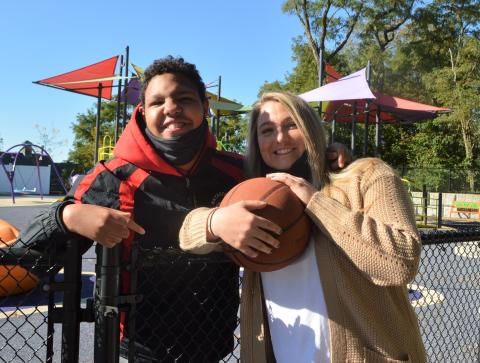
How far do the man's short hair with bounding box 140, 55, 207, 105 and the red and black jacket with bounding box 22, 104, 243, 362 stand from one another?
11.5 inches

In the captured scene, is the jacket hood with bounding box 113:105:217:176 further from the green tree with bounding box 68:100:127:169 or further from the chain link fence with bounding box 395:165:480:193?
the green tree with bounding box 68:100:127:169

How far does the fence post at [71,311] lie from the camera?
1.68 meters

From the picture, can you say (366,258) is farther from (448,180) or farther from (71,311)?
(448,180)

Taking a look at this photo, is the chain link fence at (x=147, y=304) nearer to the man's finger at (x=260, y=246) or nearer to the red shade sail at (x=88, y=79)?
the man's finger at (x=260, y=246)

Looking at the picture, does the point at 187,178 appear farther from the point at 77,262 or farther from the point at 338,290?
the point at 338,290

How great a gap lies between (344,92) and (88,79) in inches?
351

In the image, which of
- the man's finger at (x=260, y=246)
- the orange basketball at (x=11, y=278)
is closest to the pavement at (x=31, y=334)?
the orange basketball at (x=11, y=278)

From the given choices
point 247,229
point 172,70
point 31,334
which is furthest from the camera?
point 31,334

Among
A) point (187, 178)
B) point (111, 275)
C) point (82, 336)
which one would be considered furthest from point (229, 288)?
point (82, 336)

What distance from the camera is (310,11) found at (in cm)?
2992

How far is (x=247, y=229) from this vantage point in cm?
152

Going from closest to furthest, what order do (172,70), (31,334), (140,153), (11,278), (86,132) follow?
(140,153)
(172,70)
(31,334)
(11,278)
(86,132)

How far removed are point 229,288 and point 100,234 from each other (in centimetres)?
80

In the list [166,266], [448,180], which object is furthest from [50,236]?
[448,180]
